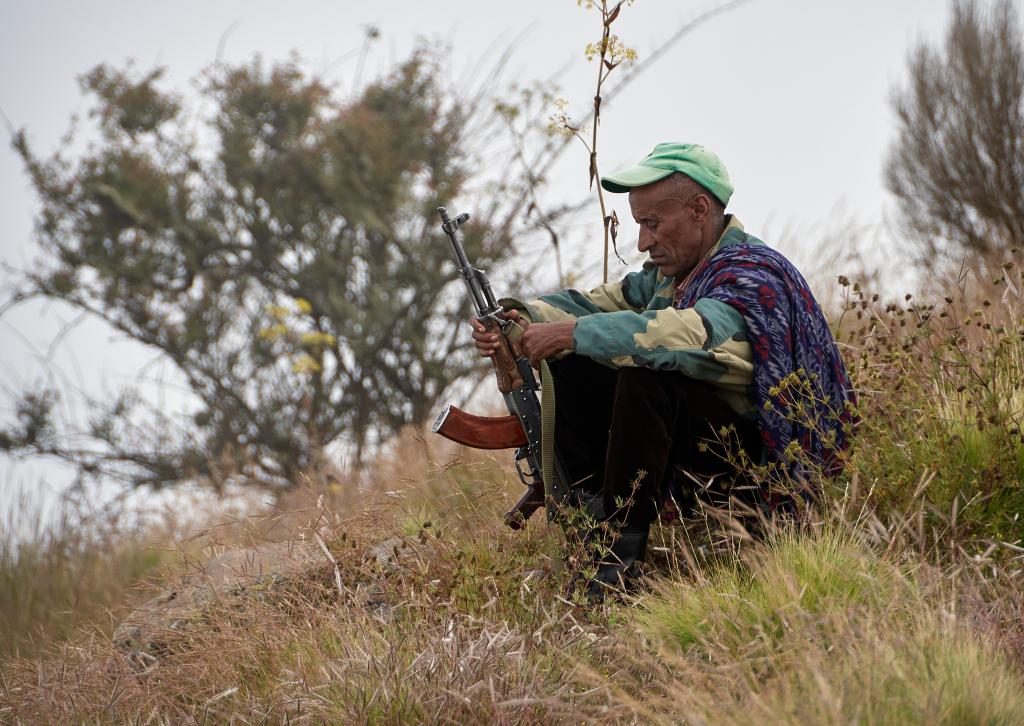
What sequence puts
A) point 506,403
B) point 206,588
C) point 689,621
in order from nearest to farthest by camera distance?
point 689,621 < point 506,403 < point 206,588

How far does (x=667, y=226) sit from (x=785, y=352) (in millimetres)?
613

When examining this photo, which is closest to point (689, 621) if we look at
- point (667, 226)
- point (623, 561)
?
point (623, 561)

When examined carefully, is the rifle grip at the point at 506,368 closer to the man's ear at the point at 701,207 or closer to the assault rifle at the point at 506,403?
the assault rifle at the point at 506,403

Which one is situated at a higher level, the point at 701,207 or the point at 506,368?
the point at 701,207

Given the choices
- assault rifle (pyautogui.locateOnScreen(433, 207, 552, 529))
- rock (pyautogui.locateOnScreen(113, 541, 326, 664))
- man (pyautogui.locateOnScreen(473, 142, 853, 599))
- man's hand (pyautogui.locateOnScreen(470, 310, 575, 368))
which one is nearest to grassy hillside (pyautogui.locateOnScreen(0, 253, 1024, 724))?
rock (pyautogui.locateOnScreen(113, 541, 326, 664))

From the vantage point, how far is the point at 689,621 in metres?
3.23

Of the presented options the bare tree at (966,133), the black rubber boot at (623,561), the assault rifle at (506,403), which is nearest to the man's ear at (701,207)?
→ the assault rifle at (506,403)

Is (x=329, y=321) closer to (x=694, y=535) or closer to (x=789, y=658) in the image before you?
(x=694, y=535)

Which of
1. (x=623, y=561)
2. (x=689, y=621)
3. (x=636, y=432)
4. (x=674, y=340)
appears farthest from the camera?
(x=623, y=561)

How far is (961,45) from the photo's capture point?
40.2 ft

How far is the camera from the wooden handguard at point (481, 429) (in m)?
3.97

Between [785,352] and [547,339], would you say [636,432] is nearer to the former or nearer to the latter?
[547,339]

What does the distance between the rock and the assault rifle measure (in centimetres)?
79

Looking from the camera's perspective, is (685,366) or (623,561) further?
(623,561)
